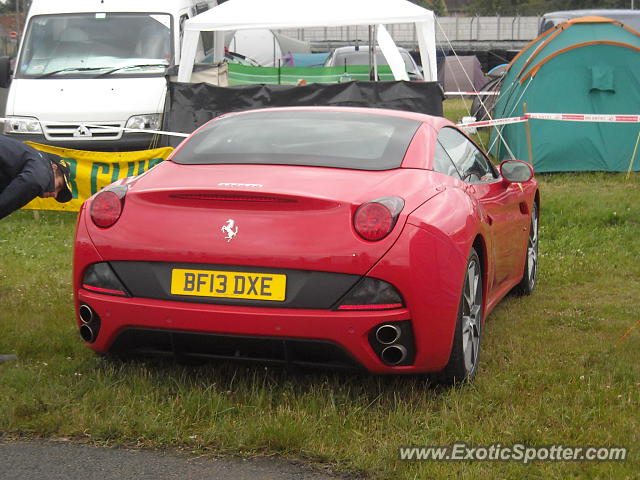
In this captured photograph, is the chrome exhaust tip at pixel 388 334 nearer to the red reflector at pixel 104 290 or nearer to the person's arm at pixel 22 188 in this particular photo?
the red reflector at pixel 104 290

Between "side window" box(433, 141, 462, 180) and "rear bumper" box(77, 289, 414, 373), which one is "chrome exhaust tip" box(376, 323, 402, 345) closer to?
"rear bumper" box(77, 289, 414, 373)

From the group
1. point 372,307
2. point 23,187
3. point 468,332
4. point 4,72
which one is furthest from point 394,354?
point 4,72

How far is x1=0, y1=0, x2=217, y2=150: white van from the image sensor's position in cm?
1249

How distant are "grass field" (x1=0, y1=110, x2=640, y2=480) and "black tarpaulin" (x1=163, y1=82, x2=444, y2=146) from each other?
601 cm

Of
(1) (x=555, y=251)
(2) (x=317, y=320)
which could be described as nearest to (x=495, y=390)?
(2) (x=317, y=320)

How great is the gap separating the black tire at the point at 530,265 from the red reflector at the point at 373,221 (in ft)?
9.72

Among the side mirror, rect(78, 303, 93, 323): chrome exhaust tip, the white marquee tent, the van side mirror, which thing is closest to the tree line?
the white marquee tent

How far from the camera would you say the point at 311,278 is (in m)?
→ 4.43

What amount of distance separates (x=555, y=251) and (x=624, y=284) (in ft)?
4.55

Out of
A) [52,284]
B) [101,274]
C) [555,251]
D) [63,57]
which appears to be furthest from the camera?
[63,57]

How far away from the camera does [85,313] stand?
4863mm

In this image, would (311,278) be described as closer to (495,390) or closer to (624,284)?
(495,390)

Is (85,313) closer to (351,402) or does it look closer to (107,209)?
(107,209)

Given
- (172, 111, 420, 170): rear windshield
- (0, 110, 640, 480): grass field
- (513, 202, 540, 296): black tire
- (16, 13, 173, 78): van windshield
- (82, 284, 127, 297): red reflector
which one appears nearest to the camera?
(0, 110, 640, 480): grass field
